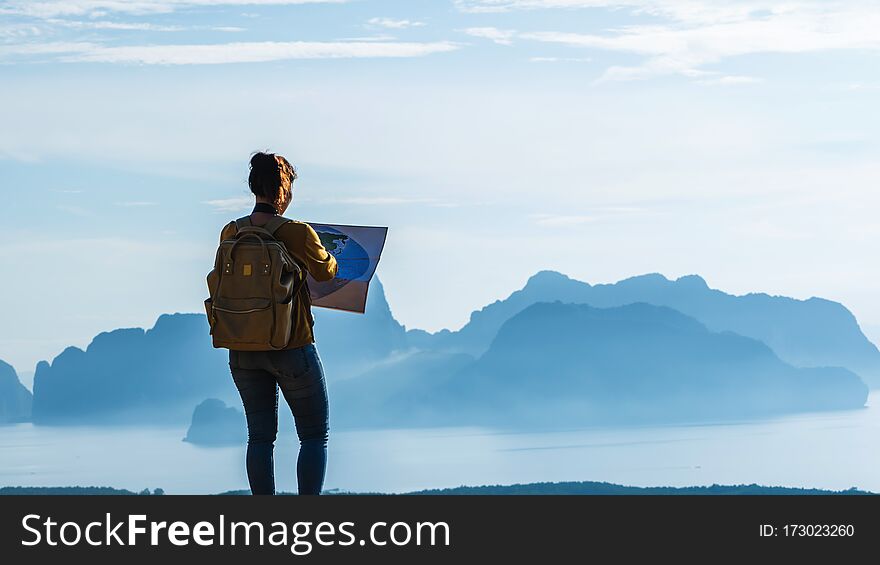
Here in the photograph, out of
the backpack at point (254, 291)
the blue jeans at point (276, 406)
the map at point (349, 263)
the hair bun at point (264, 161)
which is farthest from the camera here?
the map at point (349, 263)

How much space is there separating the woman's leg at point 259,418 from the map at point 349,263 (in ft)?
1.61

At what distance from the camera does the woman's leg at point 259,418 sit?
5398 millimetres

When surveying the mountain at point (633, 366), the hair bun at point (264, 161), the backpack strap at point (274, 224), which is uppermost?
the mountain at point (633, 366)

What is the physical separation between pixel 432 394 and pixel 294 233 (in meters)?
92.6

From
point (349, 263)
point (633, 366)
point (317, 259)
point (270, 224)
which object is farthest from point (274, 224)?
point (633, 366)

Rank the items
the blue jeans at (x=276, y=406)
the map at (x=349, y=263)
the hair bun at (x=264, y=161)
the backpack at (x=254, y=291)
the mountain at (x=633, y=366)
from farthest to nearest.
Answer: the mountain at (x=633, y=366) → the map at (x=349, y=263) → the hair bun at (x=264, y=161) → the blue jeans at (x=276, y=406) → the backpack at (x=254, y=291)

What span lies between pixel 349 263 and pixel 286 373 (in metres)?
0.81

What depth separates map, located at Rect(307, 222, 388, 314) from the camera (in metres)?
5.77

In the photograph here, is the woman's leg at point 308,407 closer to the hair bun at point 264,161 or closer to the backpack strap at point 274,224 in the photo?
the backpack strap at point 274,224

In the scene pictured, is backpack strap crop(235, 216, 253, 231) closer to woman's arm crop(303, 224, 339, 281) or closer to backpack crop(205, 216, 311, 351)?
backpack crop(205, 216, 311, 351)

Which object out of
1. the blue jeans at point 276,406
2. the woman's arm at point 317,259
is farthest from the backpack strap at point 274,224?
the blue jeans at point 276,406

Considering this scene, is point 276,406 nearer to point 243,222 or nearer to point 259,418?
point 259,418
